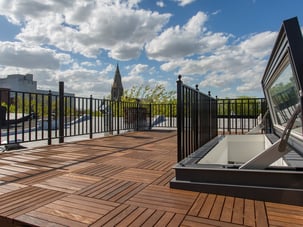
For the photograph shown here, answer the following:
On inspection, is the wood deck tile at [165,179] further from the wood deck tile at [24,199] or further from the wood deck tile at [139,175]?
the wood deck tile at [24,199]

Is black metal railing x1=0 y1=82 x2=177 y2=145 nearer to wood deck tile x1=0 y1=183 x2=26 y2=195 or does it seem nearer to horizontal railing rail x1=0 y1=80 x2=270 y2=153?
horizontal railing rail x1=0 y1=80 x2=270 y2=153

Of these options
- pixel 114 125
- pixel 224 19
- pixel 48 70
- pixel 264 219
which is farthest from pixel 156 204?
pixel 48 70

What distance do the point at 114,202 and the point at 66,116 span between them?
4.29 meters

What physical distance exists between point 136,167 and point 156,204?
1.18m

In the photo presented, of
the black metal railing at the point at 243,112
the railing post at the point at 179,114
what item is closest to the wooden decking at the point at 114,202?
the railing post at the point at 179,114

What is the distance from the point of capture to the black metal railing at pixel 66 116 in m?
4.38

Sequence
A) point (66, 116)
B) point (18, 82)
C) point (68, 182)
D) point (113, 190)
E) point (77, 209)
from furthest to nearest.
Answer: point (18, 82), point (66, 116), point (68, 182), point (113, 190), point (77, 209)

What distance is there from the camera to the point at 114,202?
1825 millimetres

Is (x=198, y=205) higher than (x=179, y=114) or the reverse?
the reverse

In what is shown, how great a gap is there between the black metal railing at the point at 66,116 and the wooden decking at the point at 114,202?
169 centimetres

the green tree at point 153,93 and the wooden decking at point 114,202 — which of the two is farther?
the green tree at point 153,93

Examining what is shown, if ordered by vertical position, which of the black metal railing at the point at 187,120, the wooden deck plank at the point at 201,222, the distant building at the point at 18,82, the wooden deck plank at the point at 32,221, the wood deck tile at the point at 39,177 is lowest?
the wooden deck plank at the point at 32,221

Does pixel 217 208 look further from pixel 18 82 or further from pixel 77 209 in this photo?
pixel 18 82

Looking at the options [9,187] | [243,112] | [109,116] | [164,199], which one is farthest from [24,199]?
[243,112]
